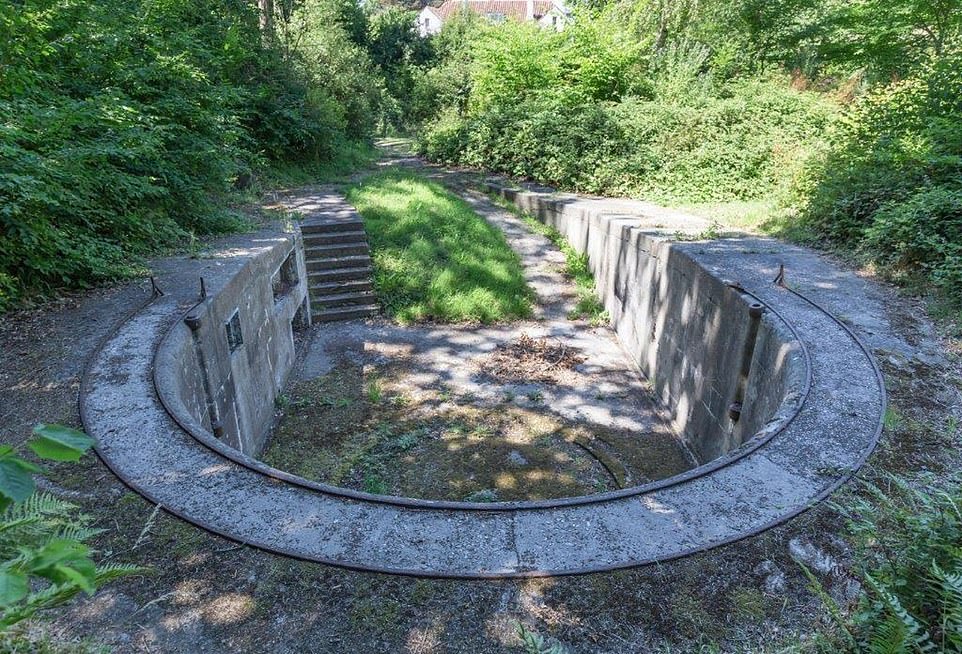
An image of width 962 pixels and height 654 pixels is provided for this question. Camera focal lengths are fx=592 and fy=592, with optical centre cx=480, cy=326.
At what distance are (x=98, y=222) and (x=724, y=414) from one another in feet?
21.2

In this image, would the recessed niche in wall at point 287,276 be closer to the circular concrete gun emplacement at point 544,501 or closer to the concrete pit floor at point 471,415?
the circular concrete gun emplacement at point 544,501

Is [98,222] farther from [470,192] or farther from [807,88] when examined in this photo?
[807,88]

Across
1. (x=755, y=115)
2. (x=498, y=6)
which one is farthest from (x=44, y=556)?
(x=498, y=6)

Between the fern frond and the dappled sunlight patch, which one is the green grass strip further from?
the fern frond

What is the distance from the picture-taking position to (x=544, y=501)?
287 centimetres

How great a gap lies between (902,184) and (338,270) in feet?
25.7

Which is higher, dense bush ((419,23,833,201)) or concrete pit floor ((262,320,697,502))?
dense bush ((419,23,833,201))

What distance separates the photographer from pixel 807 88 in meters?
13.3

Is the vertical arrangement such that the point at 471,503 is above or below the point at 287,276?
above

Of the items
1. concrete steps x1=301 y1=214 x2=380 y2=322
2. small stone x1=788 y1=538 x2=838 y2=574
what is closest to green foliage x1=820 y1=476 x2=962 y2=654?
small stone x1=788 y1=538 x2=838 y2=574

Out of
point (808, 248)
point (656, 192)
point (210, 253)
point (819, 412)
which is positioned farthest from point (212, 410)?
point (656, 192)

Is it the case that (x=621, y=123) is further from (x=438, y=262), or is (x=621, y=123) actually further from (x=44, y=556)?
(x=44, y=556)

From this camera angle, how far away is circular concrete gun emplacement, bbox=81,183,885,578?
2.64 m

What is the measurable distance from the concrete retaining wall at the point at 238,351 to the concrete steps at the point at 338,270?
777mm
